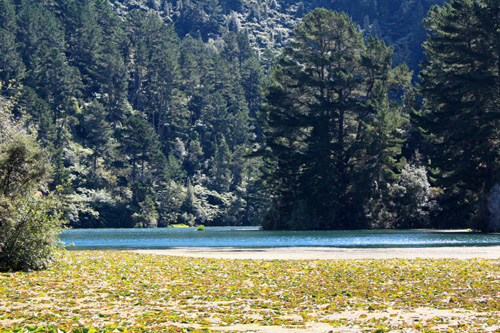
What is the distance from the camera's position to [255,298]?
15.4m

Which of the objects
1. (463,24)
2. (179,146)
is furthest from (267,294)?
(179,146)

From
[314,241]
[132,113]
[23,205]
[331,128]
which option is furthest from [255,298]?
[132,113]

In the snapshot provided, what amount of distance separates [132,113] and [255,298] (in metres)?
140

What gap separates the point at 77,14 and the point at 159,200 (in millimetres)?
63676

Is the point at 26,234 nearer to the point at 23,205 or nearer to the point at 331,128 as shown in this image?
the point at 23,205

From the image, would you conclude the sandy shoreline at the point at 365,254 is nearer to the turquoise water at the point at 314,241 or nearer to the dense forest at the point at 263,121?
the turquoise water at the point at 314,241

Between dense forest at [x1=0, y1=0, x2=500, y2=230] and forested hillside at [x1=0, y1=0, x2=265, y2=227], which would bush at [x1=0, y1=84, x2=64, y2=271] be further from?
forested hillside at [x1=0, y1=0, x2=265, y2=227]

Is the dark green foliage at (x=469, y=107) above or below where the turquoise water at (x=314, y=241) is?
above

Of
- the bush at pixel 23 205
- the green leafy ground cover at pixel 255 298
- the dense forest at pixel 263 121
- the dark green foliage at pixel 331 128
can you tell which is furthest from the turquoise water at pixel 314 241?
the dark green foliage at pixel 331 128

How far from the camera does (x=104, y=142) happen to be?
134 meters

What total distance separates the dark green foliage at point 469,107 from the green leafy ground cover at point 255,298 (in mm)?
41034

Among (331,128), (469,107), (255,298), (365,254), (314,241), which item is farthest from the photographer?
(331,128)

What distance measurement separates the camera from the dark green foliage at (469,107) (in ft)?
199

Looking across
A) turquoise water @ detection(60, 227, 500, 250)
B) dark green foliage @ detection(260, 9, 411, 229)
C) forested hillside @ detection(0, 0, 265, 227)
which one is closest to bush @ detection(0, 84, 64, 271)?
turquoise water @ detection(60, 227, 500, 250)
